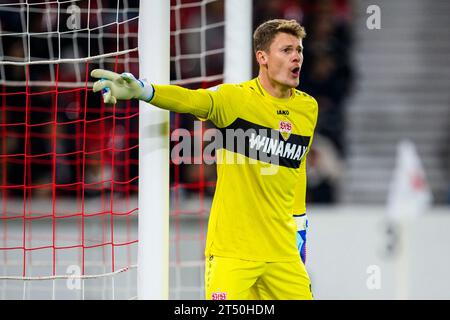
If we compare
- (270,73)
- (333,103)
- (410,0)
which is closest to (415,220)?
(333,103)

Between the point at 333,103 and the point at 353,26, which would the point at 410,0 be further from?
the point at 333,103

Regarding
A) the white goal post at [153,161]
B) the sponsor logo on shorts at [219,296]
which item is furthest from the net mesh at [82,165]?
the sponsor logo on shorts at [219,296]

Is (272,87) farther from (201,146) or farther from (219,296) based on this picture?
(201,146)

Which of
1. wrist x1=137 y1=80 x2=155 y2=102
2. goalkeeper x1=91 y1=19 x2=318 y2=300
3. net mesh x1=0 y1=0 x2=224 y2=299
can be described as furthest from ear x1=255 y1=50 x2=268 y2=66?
net mesh x1=0 y1=0 x2=224 y2=299

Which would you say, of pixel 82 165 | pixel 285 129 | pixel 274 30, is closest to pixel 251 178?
pixel 285 129

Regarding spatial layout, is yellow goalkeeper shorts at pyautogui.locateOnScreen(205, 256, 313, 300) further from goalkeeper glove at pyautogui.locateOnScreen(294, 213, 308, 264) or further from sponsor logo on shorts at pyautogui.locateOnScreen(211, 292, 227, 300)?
goalkeeper glove at pyautogui.locateOnScreen(294, 213, 308, 264)

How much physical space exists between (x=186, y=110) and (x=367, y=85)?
7.67 metres

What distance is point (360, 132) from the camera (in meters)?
11.0

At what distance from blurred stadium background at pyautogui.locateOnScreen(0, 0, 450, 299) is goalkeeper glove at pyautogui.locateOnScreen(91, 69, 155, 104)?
61cm

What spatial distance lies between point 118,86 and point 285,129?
2.80ft

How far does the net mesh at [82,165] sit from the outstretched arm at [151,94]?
1622 mm

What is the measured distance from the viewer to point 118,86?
3.72 m

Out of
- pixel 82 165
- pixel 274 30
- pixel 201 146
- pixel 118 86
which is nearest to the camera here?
pixel 118 86

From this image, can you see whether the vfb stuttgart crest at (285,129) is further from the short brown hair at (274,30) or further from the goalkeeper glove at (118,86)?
the goalkeeper glove at (118,86)
